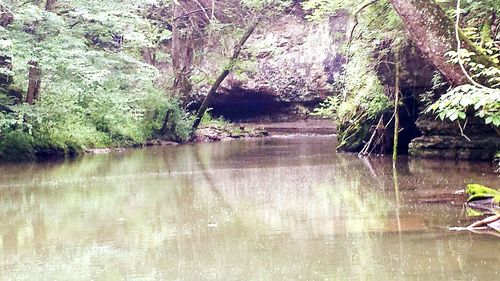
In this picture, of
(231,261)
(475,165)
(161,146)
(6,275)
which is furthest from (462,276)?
(161,146)

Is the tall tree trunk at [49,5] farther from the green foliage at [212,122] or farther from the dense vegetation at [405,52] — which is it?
the green foliage at [212,122]

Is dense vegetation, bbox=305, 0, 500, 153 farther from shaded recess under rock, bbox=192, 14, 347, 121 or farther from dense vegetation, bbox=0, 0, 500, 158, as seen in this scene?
shaded recess under rock, bbox=192, 14, 347, 121

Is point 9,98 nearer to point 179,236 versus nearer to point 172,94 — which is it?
point 172,94

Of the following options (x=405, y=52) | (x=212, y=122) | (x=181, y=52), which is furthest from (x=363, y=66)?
(x=212, y=122)

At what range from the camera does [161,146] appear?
21.6m

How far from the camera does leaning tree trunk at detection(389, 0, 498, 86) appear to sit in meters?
8.45

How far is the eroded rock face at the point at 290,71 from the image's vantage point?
2897cm

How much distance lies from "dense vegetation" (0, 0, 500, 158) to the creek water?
1346 mm

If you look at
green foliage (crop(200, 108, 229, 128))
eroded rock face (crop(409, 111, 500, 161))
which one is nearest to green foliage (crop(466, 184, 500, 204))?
eroded rock face (crop(409, 111, 500, 161))

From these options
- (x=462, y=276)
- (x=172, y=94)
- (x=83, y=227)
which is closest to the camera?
(x=462, y=276)

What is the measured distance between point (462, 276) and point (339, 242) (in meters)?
1.35

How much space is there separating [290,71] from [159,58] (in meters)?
7.14

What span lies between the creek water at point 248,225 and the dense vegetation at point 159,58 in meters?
1.35

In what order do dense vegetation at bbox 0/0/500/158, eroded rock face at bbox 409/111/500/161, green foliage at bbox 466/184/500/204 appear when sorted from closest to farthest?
green foliage at bbox 466/184/500/204 < dense vegetation at bbox 0/0/500/158 < eroded rock face at bbox 409/111/500/161
